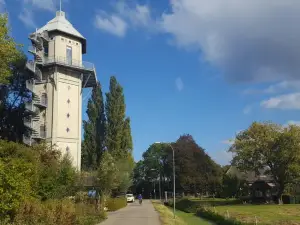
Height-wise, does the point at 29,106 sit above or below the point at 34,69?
below

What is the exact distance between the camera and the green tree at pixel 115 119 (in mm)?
67812

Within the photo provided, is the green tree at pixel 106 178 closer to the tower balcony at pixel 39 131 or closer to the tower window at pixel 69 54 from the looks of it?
the tower balcony at pixel 39 131

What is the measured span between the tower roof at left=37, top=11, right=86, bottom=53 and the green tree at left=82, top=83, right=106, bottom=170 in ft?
32.2

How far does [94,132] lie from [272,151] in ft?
93.4

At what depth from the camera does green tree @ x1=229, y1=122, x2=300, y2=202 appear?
59906 millimetres

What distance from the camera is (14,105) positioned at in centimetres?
6088

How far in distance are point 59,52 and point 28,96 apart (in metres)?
8.59

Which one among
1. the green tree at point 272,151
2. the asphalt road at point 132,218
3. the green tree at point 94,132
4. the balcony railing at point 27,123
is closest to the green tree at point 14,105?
the balcony railing at point 27,123

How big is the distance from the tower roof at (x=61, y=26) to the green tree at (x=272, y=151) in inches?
1155

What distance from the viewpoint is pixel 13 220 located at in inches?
845

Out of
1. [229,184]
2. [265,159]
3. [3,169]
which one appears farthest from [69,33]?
[229,184]

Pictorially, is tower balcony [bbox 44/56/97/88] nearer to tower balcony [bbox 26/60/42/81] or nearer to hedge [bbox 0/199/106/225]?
tower balcony [bbox 26/60/42/81]

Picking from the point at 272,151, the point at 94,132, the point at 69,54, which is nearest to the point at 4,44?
the point at 69,54

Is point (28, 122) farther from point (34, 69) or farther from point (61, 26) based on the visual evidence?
point (61, 26)
